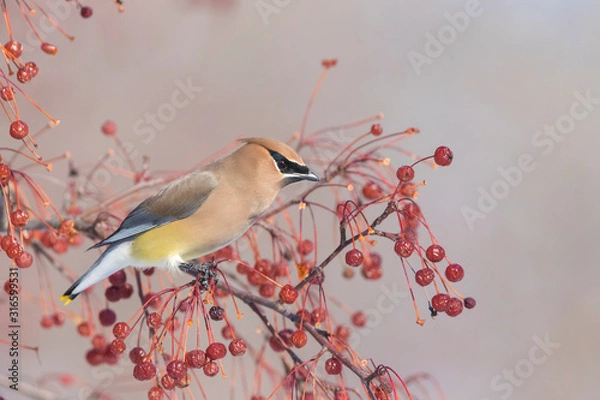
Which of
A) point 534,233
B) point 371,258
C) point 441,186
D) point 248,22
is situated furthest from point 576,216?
point 371,258

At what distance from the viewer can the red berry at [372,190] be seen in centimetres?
248

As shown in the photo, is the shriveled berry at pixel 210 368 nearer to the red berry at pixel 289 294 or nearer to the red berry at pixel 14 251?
the red berry at pixel 289 294

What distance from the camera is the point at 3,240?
2.03 metres

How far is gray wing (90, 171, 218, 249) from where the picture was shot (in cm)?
261

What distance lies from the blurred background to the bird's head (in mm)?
2118

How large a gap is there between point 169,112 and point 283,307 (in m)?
2.97

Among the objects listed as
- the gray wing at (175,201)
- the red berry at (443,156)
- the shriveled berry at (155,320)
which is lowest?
the shriveled berry at (155,320)

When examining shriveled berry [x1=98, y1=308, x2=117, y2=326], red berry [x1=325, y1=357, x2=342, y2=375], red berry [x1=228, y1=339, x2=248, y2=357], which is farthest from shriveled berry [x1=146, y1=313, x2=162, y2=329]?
shriveled berry [x1=98, y1=308, x2=117, y2=326]
